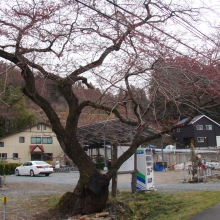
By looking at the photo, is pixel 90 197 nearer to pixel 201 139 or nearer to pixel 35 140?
pixel 35 140

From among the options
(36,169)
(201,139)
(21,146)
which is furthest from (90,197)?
(201,139)

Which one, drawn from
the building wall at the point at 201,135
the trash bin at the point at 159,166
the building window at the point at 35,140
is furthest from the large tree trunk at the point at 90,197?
the building wall at the point at 201,135

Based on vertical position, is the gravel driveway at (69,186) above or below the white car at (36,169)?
below

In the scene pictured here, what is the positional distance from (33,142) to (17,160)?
9.99 feet

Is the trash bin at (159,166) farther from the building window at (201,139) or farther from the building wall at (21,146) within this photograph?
the building window at (201,139)

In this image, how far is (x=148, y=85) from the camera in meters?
9.29

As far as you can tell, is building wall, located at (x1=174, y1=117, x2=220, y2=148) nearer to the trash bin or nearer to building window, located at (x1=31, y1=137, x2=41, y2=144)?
the trash bin

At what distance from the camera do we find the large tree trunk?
31.5 feet

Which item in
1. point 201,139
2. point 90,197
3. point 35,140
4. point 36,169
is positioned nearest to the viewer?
point 90,197

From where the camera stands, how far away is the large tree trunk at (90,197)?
959cm

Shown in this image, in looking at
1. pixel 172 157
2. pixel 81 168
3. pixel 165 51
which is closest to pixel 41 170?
pixel 172 157

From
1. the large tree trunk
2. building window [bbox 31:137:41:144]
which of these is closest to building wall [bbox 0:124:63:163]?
building window [bbox 31:137:41:144]

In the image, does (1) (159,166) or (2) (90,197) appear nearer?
(2) (90,197)

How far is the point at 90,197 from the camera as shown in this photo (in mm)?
9719
